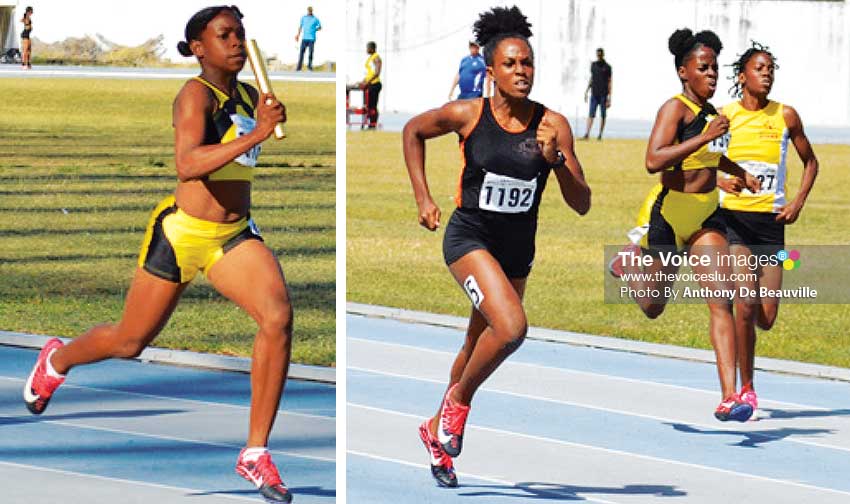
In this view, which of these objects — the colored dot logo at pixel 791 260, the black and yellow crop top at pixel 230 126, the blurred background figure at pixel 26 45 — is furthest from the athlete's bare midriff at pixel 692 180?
the blurred background figure at pixel 26 45

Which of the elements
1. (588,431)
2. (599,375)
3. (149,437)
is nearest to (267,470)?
(149,437)

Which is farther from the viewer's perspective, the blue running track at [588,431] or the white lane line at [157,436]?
the white lane line at [157,436]

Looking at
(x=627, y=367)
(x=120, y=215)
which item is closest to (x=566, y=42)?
(x=120, y=215)

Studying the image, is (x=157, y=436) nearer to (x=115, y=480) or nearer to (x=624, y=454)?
(x=115, y=480)

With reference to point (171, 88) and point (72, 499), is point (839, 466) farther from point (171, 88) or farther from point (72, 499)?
point (171, 88)

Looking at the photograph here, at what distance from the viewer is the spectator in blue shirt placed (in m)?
35.0

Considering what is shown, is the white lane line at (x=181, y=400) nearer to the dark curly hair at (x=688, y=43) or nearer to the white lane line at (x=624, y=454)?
the white lane line at (x=624, y=454)

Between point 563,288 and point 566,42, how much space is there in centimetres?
2615

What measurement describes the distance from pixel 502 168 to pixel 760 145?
3095 mm

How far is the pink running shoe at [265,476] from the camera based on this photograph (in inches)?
278

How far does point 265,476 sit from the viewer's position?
7090mm

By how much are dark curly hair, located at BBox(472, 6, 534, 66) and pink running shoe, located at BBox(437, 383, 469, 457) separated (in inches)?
57.7

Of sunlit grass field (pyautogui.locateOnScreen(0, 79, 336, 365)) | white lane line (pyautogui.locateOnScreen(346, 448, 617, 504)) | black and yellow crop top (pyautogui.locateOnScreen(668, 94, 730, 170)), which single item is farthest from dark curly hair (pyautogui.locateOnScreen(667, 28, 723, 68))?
sunlit grass field (pyautogui.locateOnScreen(0, 79, 336, 365))

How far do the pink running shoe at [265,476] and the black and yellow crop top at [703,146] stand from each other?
3568mm
